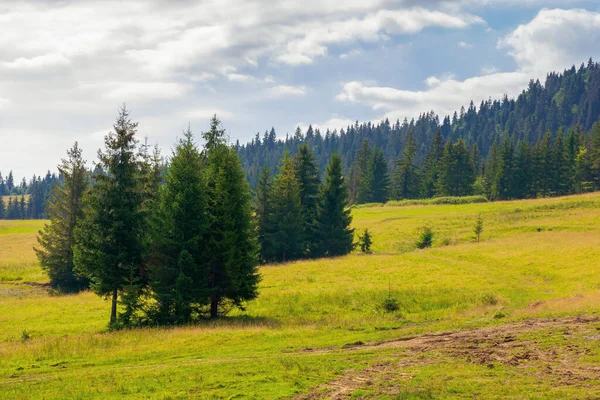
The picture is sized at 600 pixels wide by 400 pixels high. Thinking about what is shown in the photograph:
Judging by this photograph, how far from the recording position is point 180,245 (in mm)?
27266

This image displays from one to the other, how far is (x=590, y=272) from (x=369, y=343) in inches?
906

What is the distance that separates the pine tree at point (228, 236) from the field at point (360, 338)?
1.81m

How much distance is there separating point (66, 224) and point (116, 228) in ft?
67.3

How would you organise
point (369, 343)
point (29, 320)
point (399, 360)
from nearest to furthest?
point (399, 360), point (369, 343), point (29, 320)

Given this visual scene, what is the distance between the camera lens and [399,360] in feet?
49.2

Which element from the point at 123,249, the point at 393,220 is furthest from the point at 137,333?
the point at 393,220

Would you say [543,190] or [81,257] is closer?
[81,257]

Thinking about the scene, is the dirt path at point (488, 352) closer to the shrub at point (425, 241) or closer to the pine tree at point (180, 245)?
the pine tree at point (180, 245)

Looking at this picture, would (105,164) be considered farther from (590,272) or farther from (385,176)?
(385,176)

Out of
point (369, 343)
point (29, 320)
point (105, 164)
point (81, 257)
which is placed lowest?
point (29, 320)

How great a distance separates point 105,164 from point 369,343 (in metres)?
19.1

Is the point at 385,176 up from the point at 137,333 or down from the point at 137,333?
up

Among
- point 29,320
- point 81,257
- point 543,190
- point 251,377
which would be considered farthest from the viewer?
point 543,190

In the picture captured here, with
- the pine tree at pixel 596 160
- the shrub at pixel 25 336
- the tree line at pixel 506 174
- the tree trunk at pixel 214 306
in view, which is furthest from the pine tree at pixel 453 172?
the shrub at pixel 25 336
